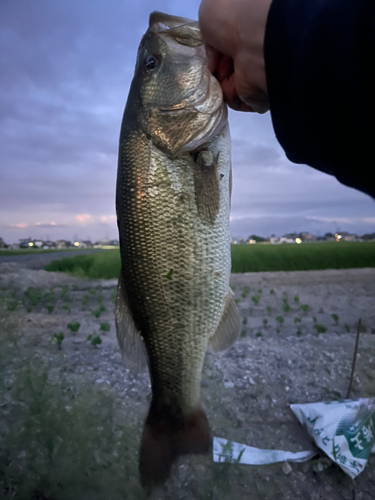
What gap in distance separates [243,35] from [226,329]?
43.6 inches

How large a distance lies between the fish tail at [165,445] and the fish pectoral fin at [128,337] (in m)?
0.29

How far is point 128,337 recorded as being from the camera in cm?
149

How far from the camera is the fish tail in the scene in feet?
4.87

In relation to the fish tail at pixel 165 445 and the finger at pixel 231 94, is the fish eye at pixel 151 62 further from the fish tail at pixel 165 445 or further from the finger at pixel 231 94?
the fish tail at pixel 165 445

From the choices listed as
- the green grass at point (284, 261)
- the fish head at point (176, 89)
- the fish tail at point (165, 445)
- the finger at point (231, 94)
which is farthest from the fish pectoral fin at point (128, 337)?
the green grass at point (284, 261)

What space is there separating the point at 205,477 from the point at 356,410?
4.58 ft

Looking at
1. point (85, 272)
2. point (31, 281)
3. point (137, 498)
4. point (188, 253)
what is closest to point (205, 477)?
point (137, 498)

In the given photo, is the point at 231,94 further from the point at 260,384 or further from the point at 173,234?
the point at 260,384

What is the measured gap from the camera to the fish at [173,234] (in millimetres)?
1399

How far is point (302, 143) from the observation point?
3.02ft

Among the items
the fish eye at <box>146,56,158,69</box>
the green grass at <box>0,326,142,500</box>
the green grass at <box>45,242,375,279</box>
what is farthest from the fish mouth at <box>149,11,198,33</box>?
the green grass at <box>45,242,375,279</box>

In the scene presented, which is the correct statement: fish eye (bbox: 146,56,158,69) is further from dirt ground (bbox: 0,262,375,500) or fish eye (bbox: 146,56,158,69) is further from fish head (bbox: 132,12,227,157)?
dirt ground (bbox: 0,262,375,500)

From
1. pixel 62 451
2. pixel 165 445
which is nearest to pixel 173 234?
pixel 165 445

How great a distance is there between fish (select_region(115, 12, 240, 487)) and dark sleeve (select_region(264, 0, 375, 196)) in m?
0.53
